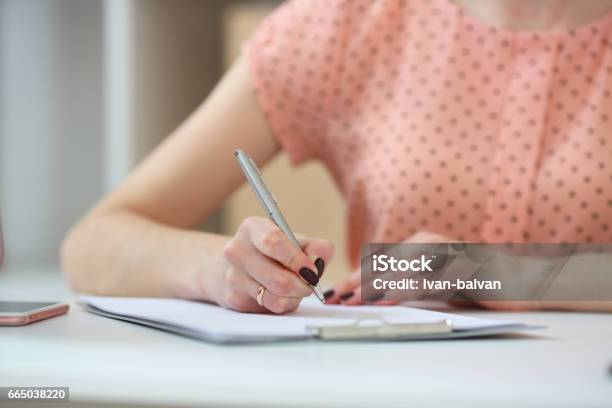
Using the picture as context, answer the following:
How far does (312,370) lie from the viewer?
14.0 inches

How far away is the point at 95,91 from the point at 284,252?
934 millimetres

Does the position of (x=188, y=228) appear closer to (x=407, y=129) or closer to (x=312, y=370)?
(x=407, y=129)

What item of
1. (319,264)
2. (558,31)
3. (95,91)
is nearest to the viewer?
(319,264)

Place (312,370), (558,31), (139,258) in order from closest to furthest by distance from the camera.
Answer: (312,370), (139,258), (558,31)

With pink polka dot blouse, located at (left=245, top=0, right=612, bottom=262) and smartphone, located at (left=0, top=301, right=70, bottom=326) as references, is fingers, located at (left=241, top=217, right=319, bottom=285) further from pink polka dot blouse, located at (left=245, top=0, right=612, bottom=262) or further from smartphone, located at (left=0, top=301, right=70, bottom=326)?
pink polka dot blouse, located at (left=245, top=0, right=612, bottom=262)

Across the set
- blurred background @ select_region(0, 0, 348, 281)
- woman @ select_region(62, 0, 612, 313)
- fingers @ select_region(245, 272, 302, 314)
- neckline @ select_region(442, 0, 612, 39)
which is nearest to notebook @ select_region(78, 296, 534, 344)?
fingers @ select_region(245, 272, 302, 314)

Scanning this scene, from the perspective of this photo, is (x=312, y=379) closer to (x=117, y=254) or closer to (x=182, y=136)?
(x=117, y=254)

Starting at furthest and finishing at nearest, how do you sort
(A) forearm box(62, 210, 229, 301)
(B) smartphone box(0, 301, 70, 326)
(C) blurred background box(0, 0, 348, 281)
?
(C) blurred background box(0, 0, 348, 281) → (A) forearm box(62, 210, 229, 301) → (B) smartphone box(0, 301, 70, 326)

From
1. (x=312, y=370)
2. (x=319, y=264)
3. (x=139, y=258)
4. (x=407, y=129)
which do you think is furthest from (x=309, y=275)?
(x=407, y=129)

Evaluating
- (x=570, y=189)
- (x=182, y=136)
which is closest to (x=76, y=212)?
(x=182, y=136)

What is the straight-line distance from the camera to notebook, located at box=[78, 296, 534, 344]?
1.38ft

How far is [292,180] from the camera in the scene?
122cm

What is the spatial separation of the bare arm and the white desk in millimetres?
81

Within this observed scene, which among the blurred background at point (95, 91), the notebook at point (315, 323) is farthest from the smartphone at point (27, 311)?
the blurred background at point (95, 91)
